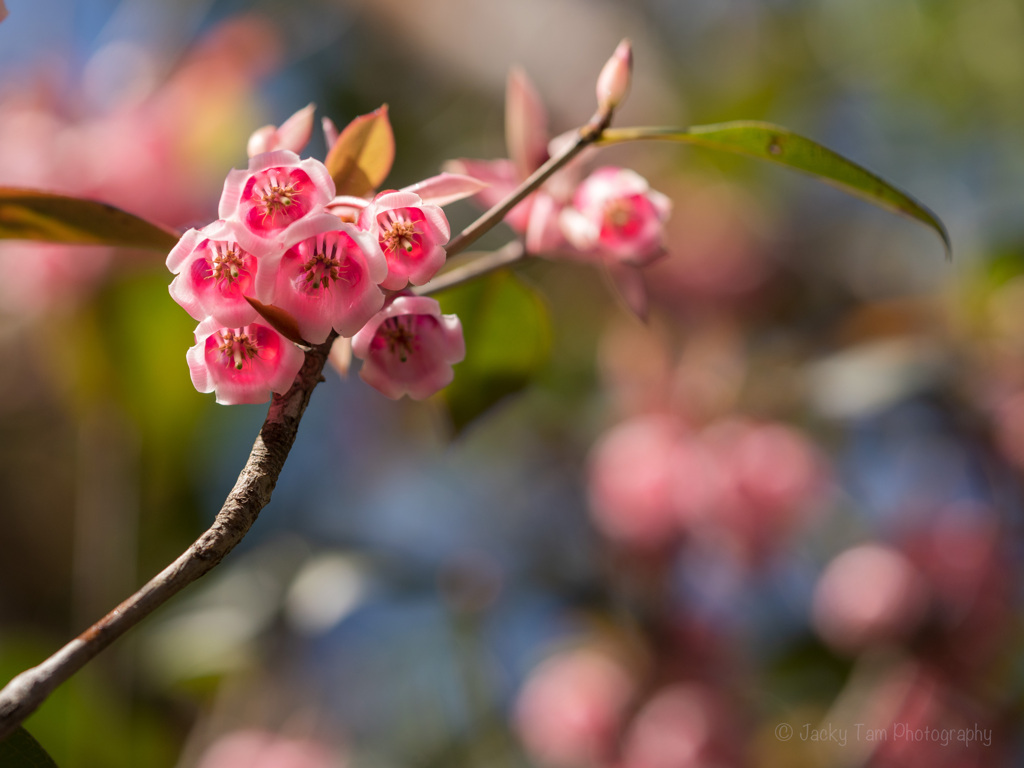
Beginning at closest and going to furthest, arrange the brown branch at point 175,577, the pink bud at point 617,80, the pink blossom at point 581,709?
1. the brown branch at point 175,577
2. the pink bud at point 617,80
3. the pink blossom at point 581,709

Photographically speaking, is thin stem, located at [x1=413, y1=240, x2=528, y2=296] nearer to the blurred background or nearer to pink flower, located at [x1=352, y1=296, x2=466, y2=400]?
pink flower, located at [x1=352, y1=296, x2=466, y2=400]

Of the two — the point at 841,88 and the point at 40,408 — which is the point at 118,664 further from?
the point at 841,88

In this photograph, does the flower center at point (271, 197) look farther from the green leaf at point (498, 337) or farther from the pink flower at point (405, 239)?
the green leaf at point (498, 337)

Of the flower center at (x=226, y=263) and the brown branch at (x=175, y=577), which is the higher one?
the flower center at (x=226, y=263)

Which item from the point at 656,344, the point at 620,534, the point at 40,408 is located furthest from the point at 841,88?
the point at 40,408

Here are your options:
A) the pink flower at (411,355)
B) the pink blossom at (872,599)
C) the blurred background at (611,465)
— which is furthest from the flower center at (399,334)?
the pink blossom at (872,599)

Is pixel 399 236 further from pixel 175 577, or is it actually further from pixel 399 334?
pixel 175 577
